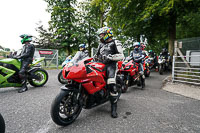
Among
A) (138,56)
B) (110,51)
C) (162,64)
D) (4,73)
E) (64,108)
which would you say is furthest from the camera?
(162,64)

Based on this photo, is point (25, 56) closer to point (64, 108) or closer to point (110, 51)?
point (64, 108)

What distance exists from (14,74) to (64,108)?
3349 millimetres

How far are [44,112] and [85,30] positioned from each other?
20.6m

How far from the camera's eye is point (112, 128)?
1995 millimetres

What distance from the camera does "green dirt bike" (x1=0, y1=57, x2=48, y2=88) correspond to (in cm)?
373

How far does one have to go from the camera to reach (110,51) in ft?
8.56

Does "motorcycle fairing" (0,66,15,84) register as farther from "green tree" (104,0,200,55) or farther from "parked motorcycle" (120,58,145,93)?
"green tree" (104,0,200,55)

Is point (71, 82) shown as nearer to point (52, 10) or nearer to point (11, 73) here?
point (11, 73)

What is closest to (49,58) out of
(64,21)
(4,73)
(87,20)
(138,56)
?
(4,73)

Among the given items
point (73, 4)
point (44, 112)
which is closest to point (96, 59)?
point (44, 112)

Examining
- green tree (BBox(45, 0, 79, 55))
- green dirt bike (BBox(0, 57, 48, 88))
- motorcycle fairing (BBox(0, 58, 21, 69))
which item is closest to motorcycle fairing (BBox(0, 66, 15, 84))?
green dirt bike (BBox(0, 57, 48, 88))

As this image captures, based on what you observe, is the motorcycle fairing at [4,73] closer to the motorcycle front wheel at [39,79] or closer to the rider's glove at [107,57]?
the motorcycle front wheel at [39,79]

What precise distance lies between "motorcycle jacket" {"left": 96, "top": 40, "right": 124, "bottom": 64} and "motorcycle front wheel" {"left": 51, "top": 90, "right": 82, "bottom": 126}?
106cm

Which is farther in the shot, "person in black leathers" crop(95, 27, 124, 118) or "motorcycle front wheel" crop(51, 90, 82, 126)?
"person in black leathers" crop(95, 27, 124, 118)
